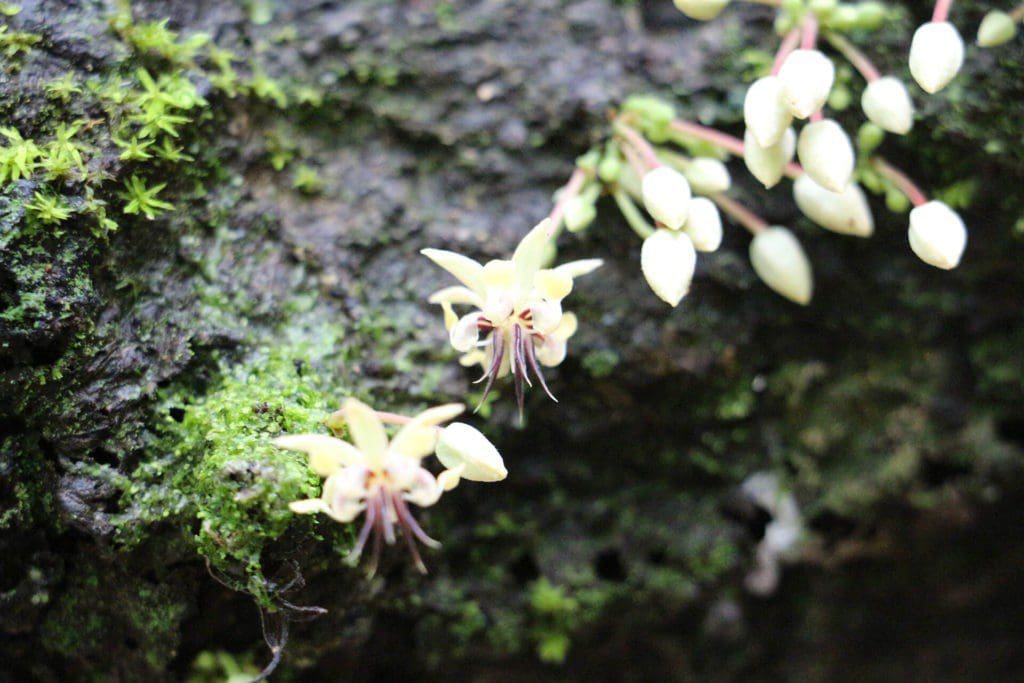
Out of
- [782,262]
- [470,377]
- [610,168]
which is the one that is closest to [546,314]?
[470,377]

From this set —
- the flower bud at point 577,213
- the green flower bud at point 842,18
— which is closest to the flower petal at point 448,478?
the flower bud at point 577,213

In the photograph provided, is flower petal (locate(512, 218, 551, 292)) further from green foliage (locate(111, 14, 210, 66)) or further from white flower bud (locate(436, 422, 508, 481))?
green foliage (locate(111, 14, 210, 66))

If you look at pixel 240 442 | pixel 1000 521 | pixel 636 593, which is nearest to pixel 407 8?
pixel 240 442

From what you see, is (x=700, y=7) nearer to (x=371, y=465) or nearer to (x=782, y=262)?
(x=782, y=262)

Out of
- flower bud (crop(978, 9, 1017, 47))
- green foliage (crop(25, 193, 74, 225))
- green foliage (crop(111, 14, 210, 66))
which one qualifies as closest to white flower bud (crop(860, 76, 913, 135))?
flower bud (crop(978, 9, 1017, 47))

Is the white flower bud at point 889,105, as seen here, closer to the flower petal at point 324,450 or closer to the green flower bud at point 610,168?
the green flower bud at point 610,168
